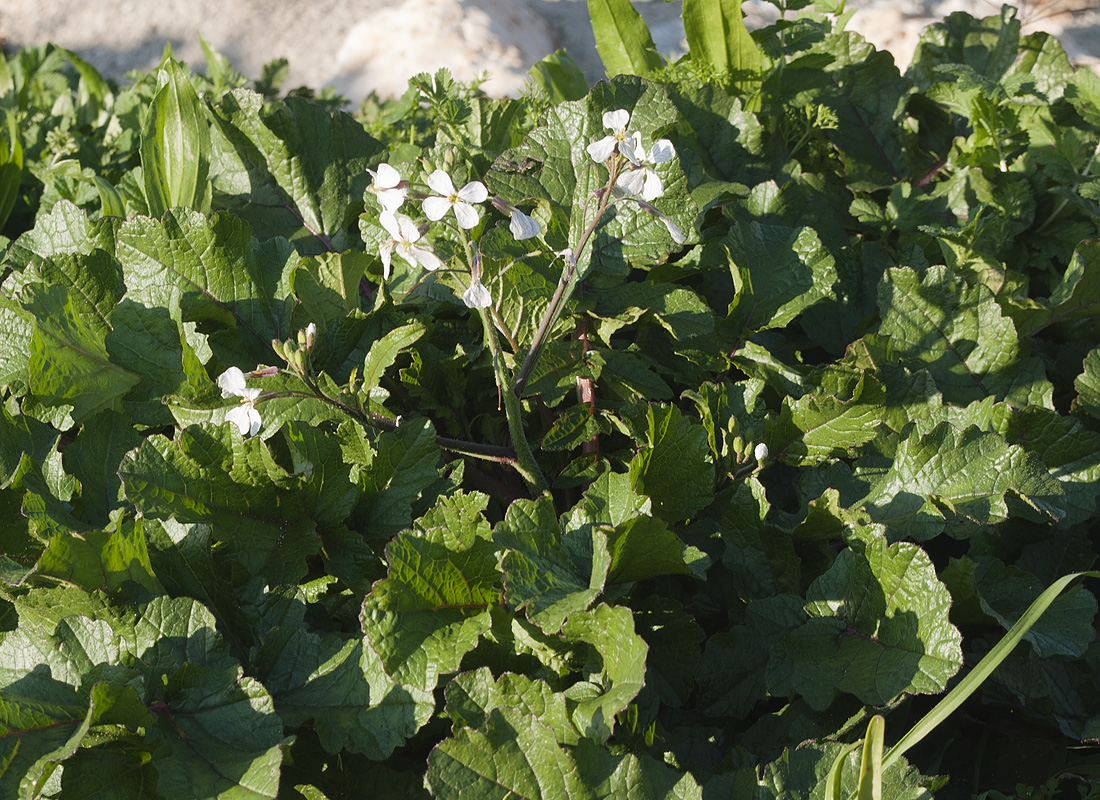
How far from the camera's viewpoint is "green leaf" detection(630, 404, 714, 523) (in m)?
1.50

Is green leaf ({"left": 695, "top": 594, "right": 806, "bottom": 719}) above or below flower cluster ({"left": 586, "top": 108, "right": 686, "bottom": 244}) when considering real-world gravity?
below

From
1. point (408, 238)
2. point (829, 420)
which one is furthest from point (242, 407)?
point (829, 420)

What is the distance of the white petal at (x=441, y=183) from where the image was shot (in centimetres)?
124

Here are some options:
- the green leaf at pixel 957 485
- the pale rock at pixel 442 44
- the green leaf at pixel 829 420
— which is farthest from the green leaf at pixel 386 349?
the pale rock at pixel 442 44

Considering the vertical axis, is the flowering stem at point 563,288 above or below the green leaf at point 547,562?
above

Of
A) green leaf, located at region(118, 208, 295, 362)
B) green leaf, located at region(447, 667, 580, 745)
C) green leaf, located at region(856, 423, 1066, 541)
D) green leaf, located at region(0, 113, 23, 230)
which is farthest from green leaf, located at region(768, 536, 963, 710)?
green leaf, located at region(0, 113, 23, 230)

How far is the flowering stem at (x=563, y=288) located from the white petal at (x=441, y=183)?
184mm

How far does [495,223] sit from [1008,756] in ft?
4.49

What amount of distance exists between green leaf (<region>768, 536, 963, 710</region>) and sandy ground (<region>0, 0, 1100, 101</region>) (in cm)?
294

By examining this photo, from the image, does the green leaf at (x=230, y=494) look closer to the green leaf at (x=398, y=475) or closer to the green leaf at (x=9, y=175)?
the green leaf at (x=398, y=475)

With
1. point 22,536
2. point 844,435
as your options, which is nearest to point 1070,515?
point 844,435

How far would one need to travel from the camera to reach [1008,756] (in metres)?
1.64

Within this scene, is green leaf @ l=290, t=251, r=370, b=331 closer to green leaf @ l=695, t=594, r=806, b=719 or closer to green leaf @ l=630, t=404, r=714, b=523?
green leaf @ l=630, t=404, r=714, b=523

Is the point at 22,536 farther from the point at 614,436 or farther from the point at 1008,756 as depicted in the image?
the point at 1008,756
